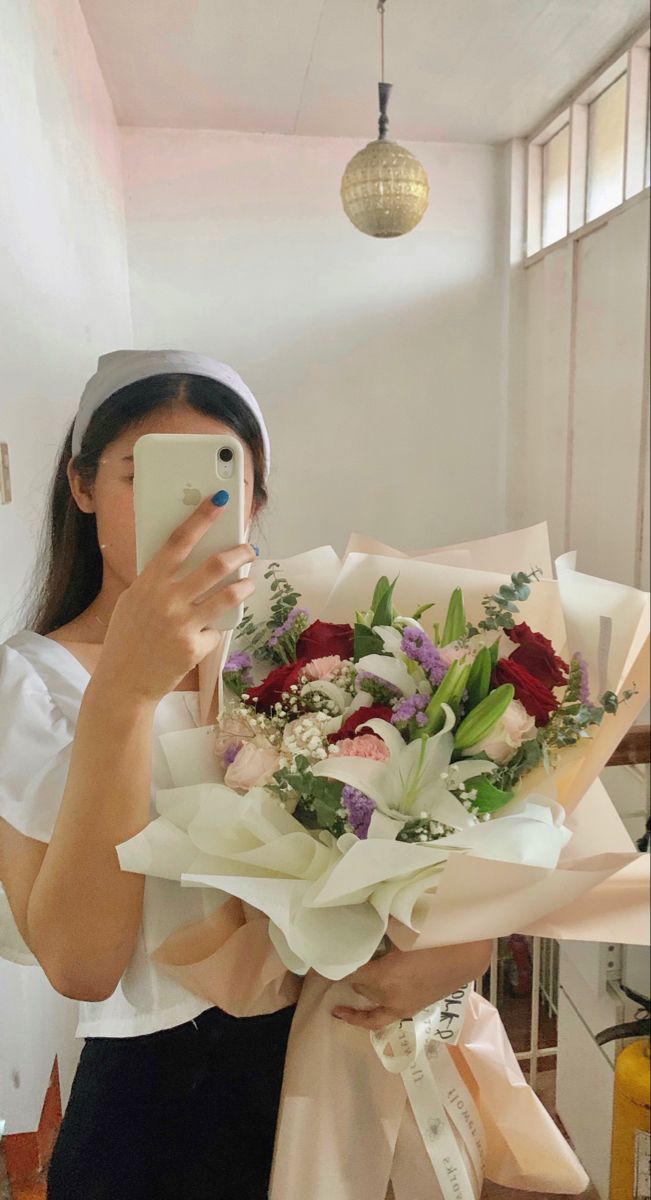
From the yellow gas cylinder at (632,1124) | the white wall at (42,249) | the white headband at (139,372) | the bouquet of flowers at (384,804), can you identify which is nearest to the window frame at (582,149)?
the white wall at (42,249)

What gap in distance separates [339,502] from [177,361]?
0.90m

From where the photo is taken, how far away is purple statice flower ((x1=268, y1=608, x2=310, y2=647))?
40 cm

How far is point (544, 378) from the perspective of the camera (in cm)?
132

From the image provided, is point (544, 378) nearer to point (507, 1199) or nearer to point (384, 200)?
point (384, 200)

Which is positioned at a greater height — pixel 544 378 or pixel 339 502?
pixel 544 378

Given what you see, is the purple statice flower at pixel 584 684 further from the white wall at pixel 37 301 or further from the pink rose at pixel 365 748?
the white wall at pixel 37 301

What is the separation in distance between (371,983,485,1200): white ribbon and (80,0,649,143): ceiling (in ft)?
4.09

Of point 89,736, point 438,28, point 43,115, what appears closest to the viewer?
point 89,736

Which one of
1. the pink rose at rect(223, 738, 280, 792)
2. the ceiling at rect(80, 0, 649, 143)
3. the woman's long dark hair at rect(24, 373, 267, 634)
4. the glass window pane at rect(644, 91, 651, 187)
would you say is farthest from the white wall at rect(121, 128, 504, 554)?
the pink rose at rect(223, 738, 280, 792)

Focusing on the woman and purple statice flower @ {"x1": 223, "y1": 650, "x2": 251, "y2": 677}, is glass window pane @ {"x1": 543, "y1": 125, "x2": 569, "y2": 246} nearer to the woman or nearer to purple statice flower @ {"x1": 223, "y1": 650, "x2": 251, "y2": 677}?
the woman

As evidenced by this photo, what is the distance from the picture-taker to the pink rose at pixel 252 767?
331mm

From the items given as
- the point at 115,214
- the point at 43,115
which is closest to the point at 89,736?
the point at 43,115

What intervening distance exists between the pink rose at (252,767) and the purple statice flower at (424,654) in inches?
3.1

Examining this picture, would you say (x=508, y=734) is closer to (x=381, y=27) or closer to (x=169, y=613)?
(x=169, y=613)
